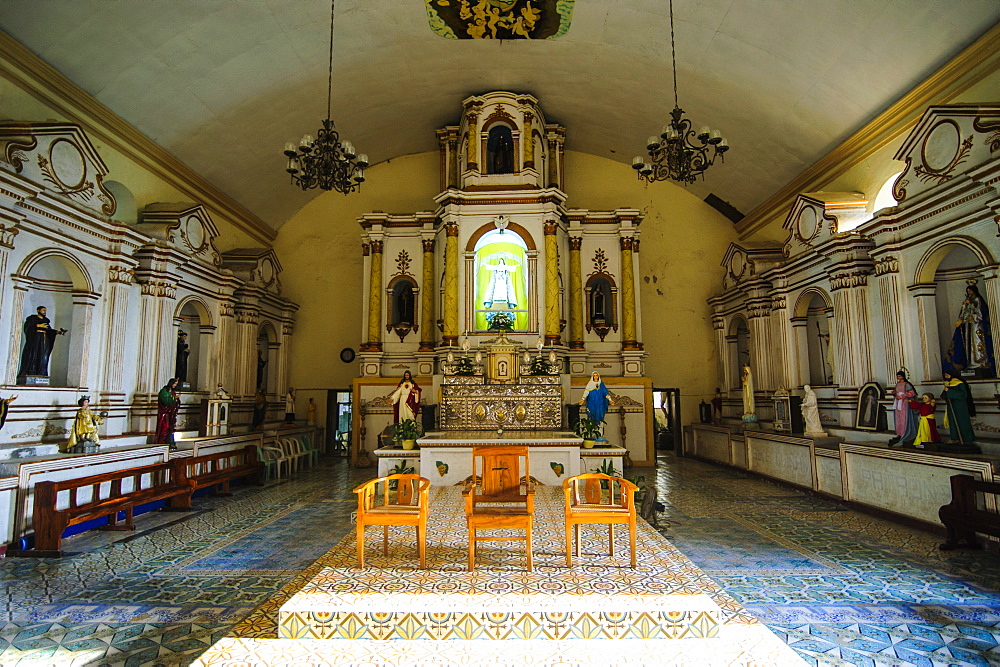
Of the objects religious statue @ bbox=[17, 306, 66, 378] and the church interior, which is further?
religious statue @ bbox=[17, 306, 66, 378]

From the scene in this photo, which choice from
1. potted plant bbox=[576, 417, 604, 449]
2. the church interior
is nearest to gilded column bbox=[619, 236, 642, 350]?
the church interior

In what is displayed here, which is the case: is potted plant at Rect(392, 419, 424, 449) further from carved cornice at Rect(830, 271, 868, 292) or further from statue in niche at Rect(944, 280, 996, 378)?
statue in niche at Rect(944, 280, 996, 378)

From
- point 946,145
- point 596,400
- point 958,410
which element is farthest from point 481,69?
point 958,410

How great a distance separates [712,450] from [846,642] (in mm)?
9614

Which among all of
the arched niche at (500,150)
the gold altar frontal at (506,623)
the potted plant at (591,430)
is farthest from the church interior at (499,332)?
the potted plant at (591,430)

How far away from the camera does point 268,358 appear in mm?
14516

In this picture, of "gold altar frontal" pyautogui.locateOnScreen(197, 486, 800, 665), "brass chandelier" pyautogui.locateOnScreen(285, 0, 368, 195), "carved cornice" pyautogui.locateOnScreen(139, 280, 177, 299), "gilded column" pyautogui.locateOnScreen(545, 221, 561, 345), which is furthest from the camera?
"gilded column" pyautogui.locateOnScreen(545, 221, 561, 345)

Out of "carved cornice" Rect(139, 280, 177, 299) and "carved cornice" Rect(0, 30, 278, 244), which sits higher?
"carved cornice" Rect(0, 30, 278, 244)

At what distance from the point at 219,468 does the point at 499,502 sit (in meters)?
6.98

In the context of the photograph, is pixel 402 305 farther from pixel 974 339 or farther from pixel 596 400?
pixel 974 339

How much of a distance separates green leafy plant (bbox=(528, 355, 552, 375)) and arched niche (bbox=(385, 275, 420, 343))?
3812 millimetres

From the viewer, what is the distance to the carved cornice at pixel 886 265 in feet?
27.7

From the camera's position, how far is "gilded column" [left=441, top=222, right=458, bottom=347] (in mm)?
12992

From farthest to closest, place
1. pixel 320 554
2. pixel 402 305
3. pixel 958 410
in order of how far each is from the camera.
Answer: pixel 402 305 < pixel 958 410 < pixel 320 554
